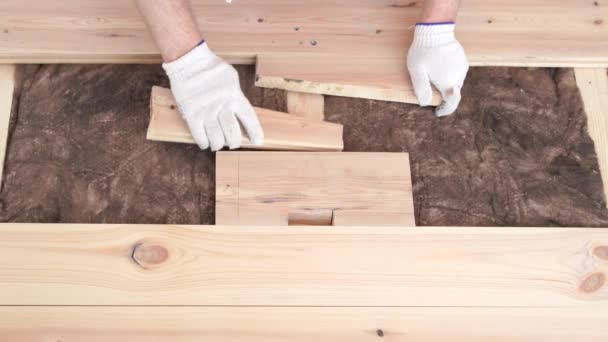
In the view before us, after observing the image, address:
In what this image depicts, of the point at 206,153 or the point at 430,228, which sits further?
the point at 206,153

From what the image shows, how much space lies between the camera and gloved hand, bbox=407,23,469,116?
1.88m

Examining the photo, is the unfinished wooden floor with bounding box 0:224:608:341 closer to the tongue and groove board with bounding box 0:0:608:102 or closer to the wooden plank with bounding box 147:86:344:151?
the wooden plank with bounding box 147:86:344:151

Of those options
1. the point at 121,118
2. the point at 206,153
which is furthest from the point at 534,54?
the point at 121,118

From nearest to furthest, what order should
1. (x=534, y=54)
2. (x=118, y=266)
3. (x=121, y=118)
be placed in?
(x=118, y=266) < (x=121, y=118) < (x=534, y=54)

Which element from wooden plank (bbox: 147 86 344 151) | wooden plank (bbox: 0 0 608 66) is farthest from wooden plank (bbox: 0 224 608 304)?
wooden plank (bbox: 0 0 608 66)

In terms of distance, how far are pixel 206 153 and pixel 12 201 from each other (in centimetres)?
59

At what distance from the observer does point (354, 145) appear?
1893 mm

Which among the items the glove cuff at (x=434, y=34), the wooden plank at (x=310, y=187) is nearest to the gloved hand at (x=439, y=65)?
the glove cuff at (x=434, y=34)

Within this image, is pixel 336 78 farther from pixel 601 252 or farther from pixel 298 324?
pixel 601 252

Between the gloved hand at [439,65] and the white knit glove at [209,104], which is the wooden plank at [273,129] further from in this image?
the gloved hand at [439,65]

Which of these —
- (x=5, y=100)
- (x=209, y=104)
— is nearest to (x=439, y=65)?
(x=209, y=104)

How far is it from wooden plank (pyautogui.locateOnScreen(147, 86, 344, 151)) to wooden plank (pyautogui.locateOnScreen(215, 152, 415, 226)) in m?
0.03

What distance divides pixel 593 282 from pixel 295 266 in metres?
0.86

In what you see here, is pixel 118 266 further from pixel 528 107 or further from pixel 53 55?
pixel 528 107
